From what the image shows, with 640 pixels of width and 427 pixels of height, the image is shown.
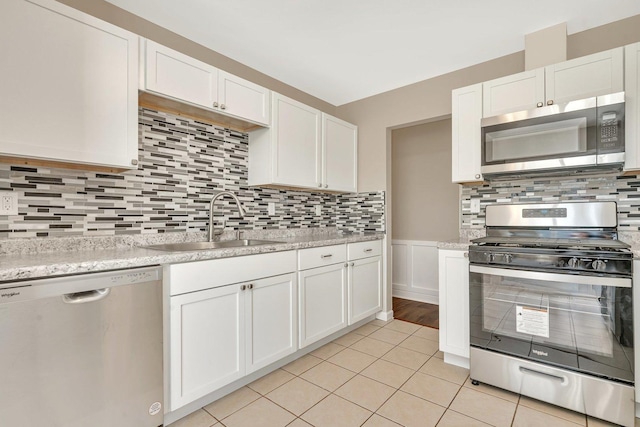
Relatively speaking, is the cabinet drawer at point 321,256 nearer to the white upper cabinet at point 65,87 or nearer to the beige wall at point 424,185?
the white upper cabinet at point 65,87

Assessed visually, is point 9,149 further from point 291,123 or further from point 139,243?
point 291,123

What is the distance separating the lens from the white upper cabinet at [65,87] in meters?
1.32

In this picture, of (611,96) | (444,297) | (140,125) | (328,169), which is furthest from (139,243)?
(611,96)

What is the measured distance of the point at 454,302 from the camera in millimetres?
2219

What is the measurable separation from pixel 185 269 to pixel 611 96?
8.64ft

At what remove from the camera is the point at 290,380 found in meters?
2.03

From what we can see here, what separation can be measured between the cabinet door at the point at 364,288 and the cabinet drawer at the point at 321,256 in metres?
0.18

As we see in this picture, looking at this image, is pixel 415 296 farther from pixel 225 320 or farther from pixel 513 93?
pixel 225 320

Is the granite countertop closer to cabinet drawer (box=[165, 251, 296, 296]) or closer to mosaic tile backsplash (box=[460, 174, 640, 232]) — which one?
cabinet drawer (box=[165, 251, 296, 296])

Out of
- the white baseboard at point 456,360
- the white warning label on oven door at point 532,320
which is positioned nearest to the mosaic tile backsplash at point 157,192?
the white baseboard at point 456,360

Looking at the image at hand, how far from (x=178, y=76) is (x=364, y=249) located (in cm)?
204

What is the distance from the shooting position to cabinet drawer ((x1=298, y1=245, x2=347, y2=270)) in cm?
227

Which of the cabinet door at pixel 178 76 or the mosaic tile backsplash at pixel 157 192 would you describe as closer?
the mosaic tile backsplash at pixel 157 192

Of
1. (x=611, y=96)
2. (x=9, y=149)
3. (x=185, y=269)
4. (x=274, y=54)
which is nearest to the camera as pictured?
(x=9, y=149)
